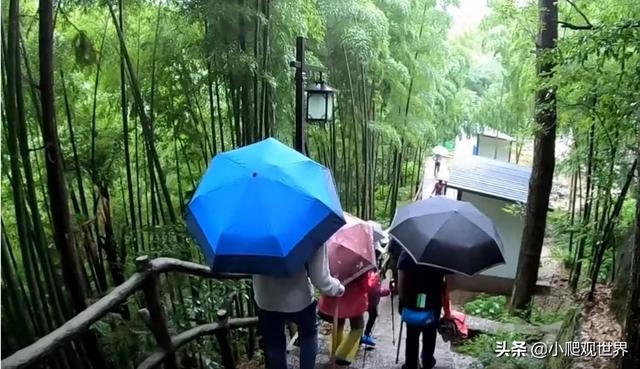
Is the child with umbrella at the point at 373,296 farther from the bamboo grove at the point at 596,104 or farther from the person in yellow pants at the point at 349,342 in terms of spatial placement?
the bamboo grove at the point at 596,104

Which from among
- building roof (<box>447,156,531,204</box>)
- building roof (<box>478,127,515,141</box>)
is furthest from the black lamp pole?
building roof (<box>478,127,515,141</box>)

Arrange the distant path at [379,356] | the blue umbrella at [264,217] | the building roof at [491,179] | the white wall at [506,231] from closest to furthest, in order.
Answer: the blue umbrella at [264,217] < the distant path at [379,356] < the building roof at [491,179] < the white wall at [506,231]

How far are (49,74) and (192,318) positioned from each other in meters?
1.65

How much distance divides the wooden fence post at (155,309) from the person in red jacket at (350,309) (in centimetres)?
92

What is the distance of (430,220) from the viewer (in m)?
3.10

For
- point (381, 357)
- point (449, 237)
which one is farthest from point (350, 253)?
point (381, 357)

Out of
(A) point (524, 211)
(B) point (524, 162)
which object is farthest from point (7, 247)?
(B) point (524, 162)

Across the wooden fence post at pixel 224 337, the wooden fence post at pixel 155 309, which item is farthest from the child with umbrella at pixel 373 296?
the wooden fence post at pixel 155 309

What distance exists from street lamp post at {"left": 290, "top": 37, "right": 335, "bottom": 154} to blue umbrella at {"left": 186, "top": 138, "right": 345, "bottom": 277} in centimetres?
143

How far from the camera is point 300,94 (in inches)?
148

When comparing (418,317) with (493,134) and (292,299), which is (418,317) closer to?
(292,299)

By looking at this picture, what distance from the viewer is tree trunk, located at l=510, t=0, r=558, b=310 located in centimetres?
475

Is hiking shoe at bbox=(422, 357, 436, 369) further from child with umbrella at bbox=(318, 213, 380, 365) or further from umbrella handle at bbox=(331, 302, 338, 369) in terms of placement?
umbrella handle at bbox=(331, 302, 338, 369)

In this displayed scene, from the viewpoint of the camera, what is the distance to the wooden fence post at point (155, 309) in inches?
91.5
